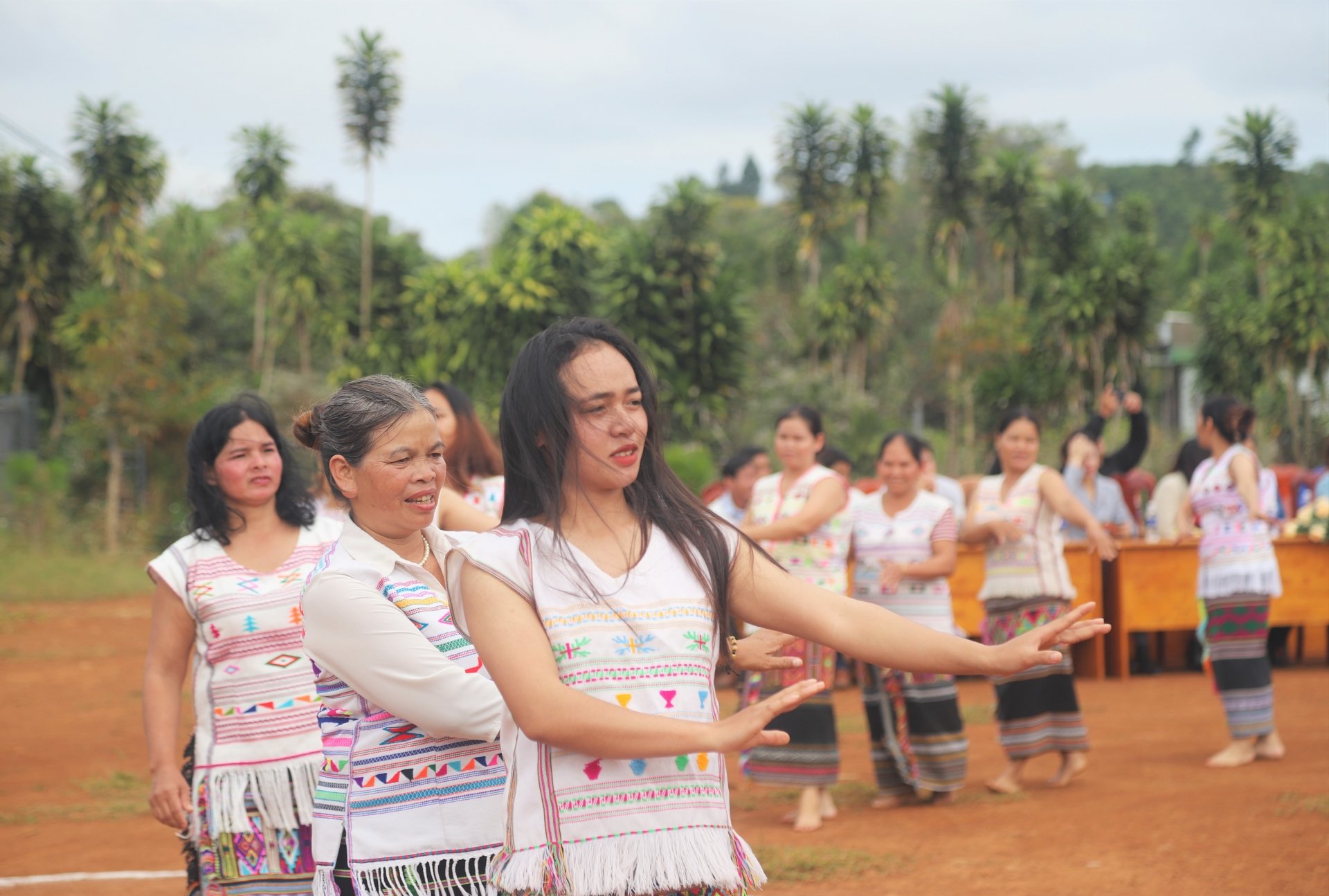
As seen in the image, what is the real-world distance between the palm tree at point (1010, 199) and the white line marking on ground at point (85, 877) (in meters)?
32.7

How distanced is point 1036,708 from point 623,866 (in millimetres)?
5943

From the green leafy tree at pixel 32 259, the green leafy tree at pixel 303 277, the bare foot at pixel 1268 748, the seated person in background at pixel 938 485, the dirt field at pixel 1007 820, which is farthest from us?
the green leafy tree at pixel 303 277

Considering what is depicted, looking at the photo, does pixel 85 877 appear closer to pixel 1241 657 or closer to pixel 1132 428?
pixel 1241 657

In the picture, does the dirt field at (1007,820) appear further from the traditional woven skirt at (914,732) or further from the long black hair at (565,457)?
the long black hair at (565,457)

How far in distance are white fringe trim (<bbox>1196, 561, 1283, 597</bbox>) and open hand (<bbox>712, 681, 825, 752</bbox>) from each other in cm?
660

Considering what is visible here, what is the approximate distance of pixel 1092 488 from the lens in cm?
1041

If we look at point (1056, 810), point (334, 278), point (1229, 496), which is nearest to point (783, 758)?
point (1056, 810)

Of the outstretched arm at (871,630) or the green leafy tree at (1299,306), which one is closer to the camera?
the outstretched arm at (871,630)

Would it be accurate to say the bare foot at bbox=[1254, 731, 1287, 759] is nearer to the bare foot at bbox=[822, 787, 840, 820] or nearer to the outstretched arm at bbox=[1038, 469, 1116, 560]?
the outstretched arm at bbox=[1038, 469, 1116, 560]

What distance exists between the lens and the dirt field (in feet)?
19.3

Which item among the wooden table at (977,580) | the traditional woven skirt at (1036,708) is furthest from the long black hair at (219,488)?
the wooden table at (977,580)

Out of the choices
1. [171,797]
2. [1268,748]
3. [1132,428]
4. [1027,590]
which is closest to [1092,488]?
[1132,428]

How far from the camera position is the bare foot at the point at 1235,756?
794 centimetres

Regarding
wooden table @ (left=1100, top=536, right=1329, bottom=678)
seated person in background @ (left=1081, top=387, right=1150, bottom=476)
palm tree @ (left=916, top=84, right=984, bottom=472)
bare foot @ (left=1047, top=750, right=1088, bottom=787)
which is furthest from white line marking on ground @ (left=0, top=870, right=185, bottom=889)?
palm tree @ (left=916, top=84, right=984, bottom=472)
